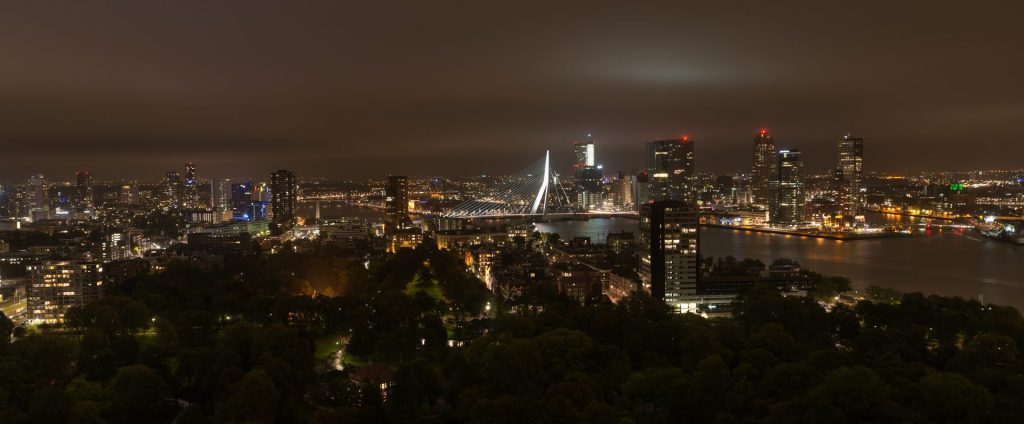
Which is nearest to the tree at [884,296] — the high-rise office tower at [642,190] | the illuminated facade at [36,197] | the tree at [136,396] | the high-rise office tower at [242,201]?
the tree at [136,396]

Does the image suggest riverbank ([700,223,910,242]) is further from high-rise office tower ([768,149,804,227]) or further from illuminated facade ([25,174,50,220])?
illuminated facade ([25,174,50,220])

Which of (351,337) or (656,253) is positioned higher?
(656,253)

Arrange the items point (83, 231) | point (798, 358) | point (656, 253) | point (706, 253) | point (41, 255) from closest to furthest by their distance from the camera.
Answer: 1. point (798, 358)
2. point (656, 253)
3. point (41, 255)
4. point (706, 253)
5. point (83, 231)

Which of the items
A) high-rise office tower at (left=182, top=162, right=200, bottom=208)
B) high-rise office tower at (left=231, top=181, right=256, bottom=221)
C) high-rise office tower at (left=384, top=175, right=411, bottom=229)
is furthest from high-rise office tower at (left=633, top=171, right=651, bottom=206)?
high-rise office tower at (left=182, top=162, right=200, bottom=208)

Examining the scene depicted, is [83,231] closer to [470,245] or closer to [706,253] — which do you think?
[470,245]

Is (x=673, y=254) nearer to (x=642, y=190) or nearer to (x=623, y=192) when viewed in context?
(x=642, y=190)

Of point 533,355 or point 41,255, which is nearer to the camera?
point 533,355

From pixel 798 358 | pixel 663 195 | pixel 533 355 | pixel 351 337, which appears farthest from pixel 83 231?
pixel 663 195
